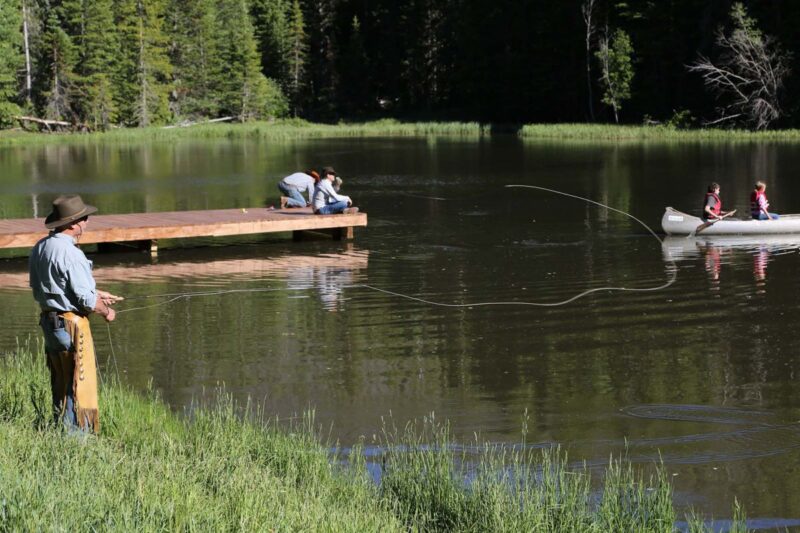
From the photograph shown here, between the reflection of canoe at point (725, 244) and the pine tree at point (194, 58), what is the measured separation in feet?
194

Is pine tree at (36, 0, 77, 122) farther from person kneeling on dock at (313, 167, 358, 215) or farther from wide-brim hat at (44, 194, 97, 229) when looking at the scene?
wide-brim hat at (44, 194, 97, 229)

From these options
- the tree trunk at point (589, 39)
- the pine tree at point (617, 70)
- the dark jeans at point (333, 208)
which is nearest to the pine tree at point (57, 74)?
the tree trunk at point (589, 39)

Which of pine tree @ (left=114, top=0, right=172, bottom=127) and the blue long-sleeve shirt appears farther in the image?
pine tree @ (left=114, top=0, right=172, bottom=127)

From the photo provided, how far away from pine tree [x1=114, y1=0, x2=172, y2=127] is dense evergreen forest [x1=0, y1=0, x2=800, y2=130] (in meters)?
0.12

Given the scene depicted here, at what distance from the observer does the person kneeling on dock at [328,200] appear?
20.3 metres

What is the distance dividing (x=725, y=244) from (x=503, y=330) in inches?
A: 342

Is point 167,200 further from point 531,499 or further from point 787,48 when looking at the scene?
point 787,48

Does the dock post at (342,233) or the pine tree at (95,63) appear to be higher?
the pine tree at (95,63)

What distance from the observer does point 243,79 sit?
7644cm

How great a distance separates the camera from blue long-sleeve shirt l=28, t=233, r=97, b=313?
7.14m

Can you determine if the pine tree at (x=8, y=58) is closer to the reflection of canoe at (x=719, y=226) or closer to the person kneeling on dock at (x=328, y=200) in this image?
the person kneeling on dock at (x=328, y=200)

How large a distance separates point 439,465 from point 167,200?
22.6 meters

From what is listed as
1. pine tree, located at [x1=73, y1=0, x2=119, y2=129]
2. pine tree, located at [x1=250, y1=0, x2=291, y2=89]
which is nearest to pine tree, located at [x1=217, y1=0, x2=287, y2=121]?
pine tree, located at [x1=250, y1=0, x2=291, y2=89]

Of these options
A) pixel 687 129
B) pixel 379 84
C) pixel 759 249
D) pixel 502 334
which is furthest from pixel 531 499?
pixel 379 84
